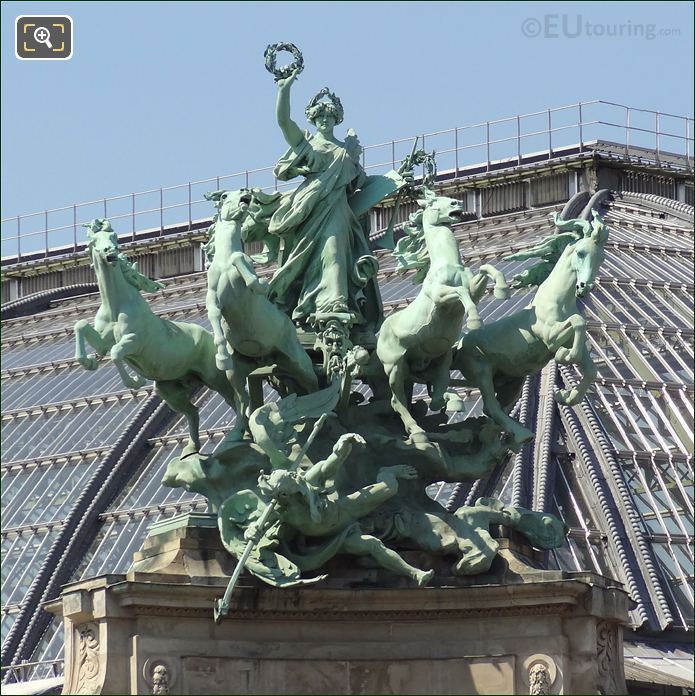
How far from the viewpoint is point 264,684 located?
148 feet

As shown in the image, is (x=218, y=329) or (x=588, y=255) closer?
(x=218, y=329)

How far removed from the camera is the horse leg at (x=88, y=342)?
149 ft

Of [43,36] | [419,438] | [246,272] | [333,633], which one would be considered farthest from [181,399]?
[43,36]

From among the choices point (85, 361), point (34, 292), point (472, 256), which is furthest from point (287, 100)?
point (34, 292)

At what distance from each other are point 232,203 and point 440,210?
11.9ft

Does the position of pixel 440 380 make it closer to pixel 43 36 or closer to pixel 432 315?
pixel 432 315

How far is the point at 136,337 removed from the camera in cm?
4575

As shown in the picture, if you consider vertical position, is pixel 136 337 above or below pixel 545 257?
below

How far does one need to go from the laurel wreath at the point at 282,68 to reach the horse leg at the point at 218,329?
4168mm

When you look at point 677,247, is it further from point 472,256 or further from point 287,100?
point 287,100

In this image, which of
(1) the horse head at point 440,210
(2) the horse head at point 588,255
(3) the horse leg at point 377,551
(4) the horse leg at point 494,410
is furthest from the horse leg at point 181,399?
(2) the horse head at point 588,255

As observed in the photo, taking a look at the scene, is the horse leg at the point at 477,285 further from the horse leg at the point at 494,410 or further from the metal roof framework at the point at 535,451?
the metal roof framework at the point at 535,451

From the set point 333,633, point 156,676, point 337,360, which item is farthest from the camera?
point 337,360

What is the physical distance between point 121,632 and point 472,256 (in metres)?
33.9
